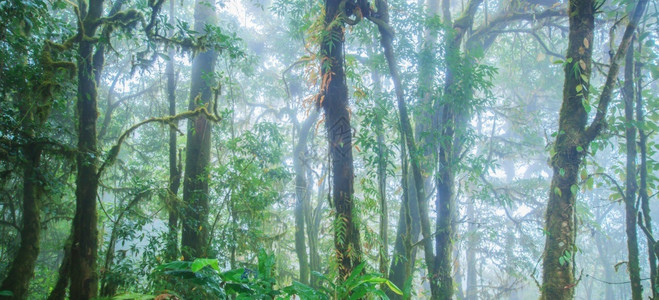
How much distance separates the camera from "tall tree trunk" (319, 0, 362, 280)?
3.24m

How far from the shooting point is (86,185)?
13.7 ft

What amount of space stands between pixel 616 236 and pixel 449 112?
870 inches

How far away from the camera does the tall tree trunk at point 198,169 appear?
5.29m

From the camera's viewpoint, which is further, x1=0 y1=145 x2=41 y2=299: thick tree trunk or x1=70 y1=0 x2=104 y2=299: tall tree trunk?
x1=0 y1=145 x2=41 y2=299: thick tree trunk

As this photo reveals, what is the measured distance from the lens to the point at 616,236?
2103 centimetres

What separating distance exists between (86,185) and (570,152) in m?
Result: 4.76

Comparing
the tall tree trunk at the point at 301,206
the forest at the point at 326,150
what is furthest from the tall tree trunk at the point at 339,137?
the tall tree trunk at the point at 301,206

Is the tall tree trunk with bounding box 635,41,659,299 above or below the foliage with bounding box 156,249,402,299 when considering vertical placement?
above

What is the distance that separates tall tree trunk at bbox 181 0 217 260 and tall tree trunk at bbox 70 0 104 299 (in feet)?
3.94

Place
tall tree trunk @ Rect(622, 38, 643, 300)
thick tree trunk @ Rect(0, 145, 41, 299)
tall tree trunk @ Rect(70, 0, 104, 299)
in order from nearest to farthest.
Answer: tall tree trunk @ Rect(622, 38, 643, 300)
tall tree trunk @ Rect(70, 0, 104, 299)
thick tree trunk @ Rect(0, 145, 41, 299)

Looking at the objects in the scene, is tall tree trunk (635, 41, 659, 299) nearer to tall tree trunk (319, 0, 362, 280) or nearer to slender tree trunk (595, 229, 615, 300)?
tall tree trunk (319, 0, 362, 280)

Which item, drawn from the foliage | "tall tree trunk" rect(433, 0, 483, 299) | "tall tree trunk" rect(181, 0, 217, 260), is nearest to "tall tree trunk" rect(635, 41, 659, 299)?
"tall tree trunk" rect(433, 0, 483, 299)

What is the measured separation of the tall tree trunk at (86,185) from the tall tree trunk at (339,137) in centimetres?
263

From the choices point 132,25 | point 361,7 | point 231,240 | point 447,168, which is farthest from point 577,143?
point 132,25
